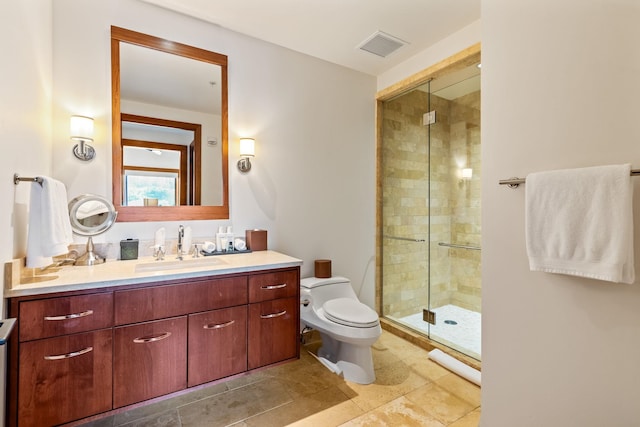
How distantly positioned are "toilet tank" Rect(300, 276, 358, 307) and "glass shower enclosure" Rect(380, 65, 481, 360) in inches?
28.7

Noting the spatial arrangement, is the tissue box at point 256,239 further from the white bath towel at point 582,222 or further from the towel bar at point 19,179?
the white bath towel at point 582,222

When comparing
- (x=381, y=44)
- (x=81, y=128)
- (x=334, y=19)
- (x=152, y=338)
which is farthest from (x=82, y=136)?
(x=381, y=44)

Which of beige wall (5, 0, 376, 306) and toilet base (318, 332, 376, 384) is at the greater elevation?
beige wall (5, 0, 376, 306)

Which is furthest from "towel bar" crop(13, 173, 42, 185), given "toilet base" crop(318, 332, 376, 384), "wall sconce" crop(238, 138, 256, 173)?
"toilet base" crop(318, 332, 376, 384)

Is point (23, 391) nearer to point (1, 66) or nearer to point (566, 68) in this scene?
point (1, 66)

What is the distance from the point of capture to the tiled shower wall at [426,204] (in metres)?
2.87

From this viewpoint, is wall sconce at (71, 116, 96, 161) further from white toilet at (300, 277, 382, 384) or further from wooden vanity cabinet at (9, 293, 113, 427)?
white toilet at (300, 277, 382, 384)

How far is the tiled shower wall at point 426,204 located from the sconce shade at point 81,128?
7.95ft

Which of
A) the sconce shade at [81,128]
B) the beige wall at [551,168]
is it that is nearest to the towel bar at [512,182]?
the beige wall at [551,168]

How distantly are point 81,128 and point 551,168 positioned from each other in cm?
245

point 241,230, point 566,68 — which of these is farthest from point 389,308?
point 566,68

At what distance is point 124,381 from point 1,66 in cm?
143

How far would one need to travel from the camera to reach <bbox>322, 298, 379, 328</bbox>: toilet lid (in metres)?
2.02

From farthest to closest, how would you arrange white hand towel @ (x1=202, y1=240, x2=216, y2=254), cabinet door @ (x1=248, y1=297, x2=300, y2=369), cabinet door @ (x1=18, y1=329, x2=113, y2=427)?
white hand towel @ (x1=202, y1=240, x2=216, y2=254) → cabinet door @ (x1=248, y1=297, x2=300, y2=369) → cabinet door @ (x1=18, y1=329, x2=113, y2=427)
